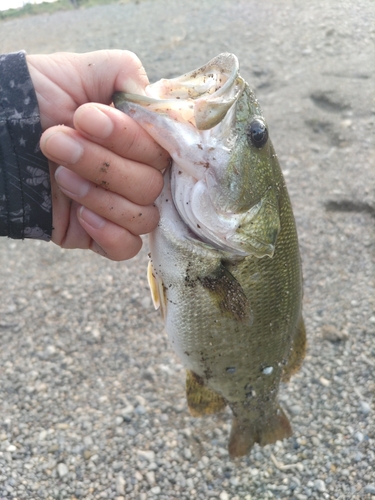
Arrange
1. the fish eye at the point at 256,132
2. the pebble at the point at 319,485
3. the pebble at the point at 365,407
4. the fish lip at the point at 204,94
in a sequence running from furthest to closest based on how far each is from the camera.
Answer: the pebble at the point at 365,407, the pebble at the point at 319,485, the fish eye at the point at 256,132, the fish lip at the point at 204,94

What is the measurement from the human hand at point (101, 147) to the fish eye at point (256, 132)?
0.28m

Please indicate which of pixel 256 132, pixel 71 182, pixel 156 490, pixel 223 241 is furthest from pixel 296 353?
pixel 71 182

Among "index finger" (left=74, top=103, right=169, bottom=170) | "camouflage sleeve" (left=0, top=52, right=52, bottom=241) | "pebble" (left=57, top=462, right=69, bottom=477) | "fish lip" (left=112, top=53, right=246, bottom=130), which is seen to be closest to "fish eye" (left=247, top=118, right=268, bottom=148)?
"fish lip" (left=112, top=53, right=246, bottom=130)

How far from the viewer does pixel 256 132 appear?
1721 millimetres

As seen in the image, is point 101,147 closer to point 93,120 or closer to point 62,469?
point 93,120

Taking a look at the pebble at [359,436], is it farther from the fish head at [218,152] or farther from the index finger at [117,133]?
the index finger at [117,133]

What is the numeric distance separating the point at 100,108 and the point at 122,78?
23 centimetres

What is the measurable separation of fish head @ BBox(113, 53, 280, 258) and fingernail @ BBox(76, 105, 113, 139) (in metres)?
0.10

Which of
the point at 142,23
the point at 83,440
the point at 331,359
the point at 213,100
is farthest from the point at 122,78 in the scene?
the point at 142,23

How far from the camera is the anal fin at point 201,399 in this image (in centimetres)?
244

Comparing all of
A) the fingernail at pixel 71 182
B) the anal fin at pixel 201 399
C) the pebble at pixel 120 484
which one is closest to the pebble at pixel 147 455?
the pebble at pixel 120 484

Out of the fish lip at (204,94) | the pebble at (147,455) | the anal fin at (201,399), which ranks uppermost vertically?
the fish lip at (204,94)

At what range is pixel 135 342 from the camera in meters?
3.62

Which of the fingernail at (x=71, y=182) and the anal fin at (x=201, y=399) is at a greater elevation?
the fingernail at (x=71, y=182)
